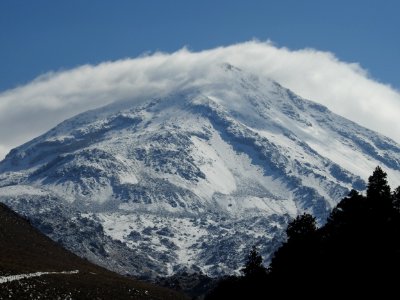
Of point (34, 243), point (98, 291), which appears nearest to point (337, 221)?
point (98, 291)

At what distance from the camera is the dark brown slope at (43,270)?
105 m

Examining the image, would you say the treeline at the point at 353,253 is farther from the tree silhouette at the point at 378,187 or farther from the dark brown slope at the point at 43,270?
the dark brown slope at the point at 43,270

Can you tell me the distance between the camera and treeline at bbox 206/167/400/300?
182ft

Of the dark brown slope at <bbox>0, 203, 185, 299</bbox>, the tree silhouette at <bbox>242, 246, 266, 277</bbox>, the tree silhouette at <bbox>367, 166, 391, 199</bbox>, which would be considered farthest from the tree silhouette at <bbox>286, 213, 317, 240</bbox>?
the dark brown slope at <bbox>0, 203, 185, 299</bbox>

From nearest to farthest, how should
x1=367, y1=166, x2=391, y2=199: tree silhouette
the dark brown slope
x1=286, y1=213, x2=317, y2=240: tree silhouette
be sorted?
x1=367, y1=166, x2=391, y2=199: tree silhouette → x1=286, y1=213, x2=317, y2=240: tree silhouette → the dark brown slope

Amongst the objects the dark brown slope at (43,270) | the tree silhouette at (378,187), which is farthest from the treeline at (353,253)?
the dark brown slope at (43,270)

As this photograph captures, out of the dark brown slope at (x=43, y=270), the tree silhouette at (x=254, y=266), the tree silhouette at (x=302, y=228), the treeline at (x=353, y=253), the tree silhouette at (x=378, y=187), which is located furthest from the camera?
the dark brown slope at (x=43, y=270)

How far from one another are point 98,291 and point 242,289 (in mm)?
34565

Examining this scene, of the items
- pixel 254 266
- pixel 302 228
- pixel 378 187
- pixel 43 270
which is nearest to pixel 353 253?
pixel 378 187

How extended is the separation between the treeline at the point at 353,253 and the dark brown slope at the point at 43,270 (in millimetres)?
35289

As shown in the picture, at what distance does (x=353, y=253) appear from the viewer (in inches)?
2287

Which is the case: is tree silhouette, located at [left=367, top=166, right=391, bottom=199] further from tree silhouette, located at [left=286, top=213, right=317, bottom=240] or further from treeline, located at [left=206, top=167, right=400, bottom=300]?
tree silhouette, located at [left=286, top=213, right=317, bottom=240]

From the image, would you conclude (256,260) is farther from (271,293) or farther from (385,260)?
(385,260)

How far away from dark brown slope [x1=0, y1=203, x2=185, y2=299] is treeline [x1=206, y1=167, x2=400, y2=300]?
116 feet
